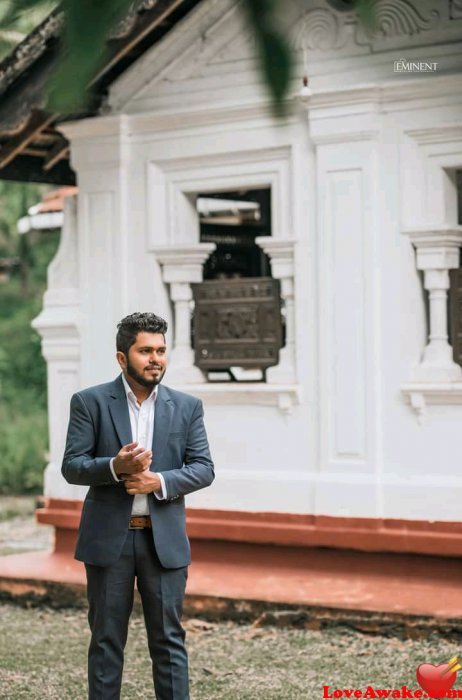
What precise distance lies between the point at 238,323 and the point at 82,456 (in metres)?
3.46

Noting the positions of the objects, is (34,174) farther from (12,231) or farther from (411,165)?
(12,231)

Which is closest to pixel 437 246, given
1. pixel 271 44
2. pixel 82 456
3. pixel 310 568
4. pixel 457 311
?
pixel 457 311

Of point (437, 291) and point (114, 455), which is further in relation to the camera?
point (437, 291)

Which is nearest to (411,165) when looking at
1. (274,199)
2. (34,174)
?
(274,199)

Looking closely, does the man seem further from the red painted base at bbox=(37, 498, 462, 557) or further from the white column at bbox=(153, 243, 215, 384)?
the white column at bbox=(153, 243, 215, 384)

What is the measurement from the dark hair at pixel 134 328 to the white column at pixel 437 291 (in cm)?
302

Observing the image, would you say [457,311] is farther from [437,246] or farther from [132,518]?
[132,518]

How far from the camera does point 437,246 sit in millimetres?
8039

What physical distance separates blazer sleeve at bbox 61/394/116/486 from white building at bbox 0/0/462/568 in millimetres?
2727

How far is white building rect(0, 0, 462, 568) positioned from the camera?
8023 millimetres

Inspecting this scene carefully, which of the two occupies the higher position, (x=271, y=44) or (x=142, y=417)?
(x=271, y=44)

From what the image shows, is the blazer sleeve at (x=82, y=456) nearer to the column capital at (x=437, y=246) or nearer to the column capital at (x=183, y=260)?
the column capital at (x=437, y=246)

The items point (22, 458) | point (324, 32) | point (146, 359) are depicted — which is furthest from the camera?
point (22, 458)

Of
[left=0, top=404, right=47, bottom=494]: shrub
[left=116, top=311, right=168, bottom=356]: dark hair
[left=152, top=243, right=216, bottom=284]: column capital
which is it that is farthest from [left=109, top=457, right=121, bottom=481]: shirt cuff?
[left=0, top=404, right=47, bottom=494]: shrub
